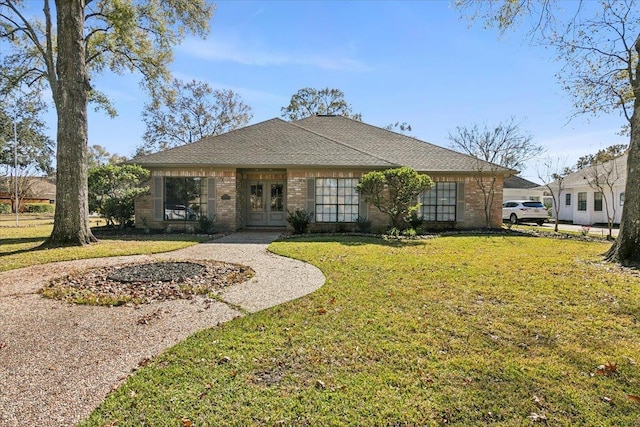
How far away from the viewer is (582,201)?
22672 mm

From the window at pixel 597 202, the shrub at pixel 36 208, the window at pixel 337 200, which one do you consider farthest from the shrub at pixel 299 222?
the shrub at pixel 36 208

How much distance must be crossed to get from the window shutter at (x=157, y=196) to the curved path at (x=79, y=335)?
284 inches

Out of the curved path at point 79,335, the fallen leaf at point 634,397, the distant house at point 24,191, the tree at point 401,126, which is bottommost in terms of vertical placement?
the fallen leaf at point 634,397

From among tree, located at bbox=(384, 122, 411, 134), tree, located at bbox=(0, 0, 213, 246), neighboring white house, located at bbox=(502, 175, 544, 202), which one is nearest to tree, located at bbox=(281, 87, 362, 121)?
tree, located at bbox=(384, 122, 411, 134)

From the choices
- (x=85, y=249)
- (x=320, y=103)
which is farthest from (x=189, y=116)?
(x=85, y=249)

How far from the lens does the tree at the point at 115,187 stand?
12.8m

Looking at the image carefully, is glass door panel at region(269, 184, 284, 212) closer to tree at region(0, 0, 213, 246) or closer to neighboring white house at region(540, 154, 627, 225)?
tree at region(0, 0, 213, 246)

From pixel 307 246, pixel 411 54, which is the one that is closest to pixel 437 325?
pixel 307 246

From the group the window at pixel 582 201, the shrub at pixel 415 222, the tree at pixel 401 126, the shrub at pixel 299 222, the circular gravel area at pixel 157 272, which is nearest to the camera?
the circular gravel area at pixel 157 272

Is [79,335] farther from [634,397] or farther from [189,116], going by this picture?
[189,116]

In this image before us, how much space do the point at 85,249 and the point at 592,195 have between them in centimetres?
2626

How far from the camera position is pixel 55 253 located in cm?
852

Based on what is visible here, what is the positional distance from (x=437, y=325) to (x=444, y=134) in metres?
25.1

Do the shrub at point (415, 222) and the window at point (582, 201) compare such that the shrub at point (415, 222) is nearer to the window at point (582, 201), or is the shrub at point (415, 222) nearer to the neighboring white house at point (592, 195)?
the neighboring white house at point (592, 195)
